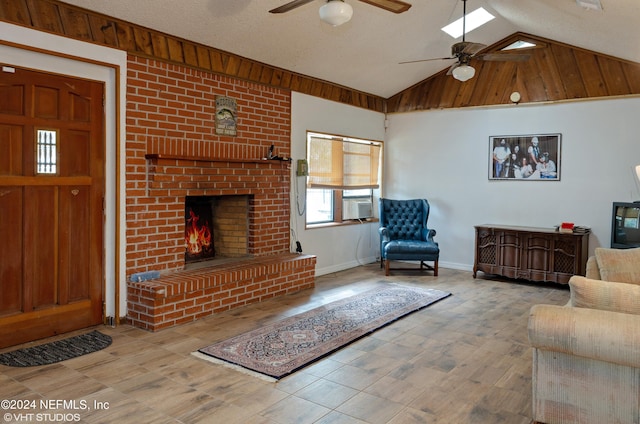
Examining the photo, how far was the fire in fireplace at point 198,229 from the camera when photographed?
518 cm

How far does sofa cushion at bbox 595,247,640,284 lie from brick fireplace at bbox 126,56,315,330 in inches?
124

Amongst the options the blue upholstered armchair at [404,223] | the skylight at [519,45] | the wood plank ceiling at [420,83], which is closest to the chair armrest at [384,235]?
the blue upholstered armchair at [404,223]

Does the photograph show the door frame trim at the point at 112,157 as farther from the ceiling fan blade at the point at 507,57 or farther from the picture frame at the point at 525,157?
the picture frame at the point at 525,157

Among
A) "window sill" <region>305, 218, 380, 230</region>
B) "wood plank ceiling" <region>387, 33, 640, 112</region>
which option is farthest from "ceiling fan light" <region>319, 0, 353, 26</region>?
"window sill" <region>305, 218, 380, 230</region>

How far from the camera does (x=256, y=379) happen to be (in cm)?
316

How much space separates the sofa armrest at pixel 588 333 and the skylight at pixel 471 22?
4.38m

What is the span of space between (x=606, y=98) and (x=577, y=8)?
179cm

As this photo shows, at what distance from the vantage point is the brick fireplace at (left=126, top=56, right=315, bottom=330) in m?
4.23

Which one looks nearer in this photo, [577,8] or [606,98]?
[577,8]

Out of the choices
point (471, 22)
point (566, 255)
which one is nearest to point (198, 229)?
point (471, 22)

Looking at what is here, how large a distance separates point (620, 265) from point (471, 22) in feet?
13.1

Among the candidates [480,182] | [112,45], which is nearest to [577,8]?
[480,182]

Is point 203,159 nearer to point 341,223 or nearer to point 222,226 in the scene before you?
point 222,226

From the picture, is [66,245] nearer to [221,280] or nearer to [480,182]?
[221,280]
